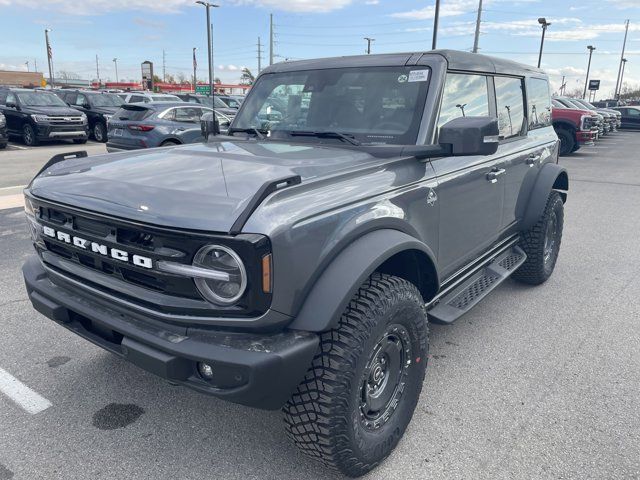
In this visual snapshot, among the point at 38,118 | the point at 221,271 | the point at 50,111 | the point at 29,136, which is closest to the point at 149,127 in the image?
the point at 38,118

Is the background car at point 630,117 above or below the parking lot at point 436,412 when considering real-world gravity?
above

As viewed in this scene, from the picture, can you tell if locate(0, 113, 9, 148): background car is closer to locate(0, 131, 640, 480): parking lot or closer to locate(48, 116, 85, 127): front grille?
locate(48, 116, 85, 127): front grille

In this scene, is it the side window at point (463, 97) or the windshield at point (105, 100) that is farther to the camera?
the windshield at point (105, 100)

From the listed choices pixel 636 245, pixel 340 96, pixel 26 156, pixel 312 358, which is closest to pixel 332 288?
pixel 312 358

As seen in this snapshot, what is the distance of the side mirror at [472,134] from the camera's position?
2627mm

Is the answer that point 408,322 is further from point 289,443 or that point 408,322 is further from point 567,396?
point 567,396

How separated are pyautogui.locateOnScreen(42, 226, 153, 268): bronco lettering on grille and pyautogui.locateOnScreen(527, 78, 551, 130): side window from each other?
146 inches

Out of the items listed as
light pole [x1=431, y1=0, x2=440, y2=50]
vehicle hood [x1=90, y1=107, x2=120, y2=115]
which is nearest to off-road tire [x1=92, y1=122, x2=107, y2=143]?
vehicle hood [x1=90, y1=107, x2=120, y2=115]

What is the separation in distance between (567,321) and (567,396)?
1.23 m

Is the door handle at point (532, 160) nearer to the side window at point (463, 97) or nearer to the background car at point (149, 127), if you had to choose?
the side window at point (463, 97)

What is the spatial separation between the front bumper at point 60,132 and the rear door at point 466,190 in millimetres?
15134

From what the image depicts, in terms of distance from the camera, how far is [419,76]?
10.1 feet

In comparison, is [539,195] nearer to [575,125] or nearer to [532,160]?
[532,160]

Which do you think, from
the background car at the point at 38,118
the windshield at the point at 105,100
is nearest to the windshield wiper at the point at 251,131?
the background car at the point at 38,118
